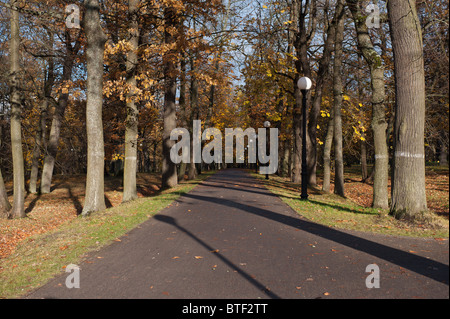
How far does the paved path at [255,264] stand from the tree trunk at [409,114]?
2.75 ft

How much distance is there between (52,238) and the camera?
25.9ft

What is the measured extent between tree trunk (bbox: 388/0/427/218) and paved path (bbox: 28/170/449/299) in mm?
838

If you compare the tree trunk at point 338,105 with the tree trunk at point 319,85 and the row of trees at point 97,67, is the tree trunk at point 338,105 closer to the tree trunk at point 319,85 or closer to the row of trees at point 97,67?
the tree trunk at point 319,85

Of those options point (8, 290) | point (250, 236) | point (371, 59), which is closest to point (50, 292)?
point (8, 290)

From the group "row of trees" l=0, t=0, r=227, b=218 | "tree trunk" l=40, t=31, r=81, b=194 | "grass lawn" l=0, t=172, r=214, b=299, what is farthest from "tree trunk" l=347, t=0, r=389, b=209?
"tree trunk" l=40, t=31, r=81, b=194

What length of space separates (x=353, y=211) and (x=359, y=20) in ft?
23.8

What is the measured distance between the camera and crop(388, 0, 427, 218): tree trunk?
17.3ft

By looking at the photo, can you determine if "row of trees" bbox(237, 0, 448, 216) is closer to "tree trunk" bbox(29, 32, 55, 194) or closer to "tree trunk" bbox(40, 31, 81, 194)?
"tree trunk" bbox(40, 31, 81, 194)

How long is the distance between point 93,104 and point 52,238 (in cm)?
483

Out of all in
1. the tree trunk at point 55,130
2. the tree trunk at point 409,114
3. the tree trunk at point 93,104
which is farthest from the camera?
the tree trunk at point 55,130

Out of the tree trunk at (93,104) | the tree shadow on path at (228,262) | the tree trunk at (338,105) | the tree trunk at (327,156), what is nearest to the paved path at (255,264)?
the tree shadow on path at (228,262)

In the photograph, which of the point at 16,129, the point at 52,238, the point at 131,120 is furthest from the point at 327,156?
the point at 16,129

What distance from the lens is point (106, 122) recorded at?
66.9ft

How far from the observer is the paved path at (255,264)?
4.00 metres
